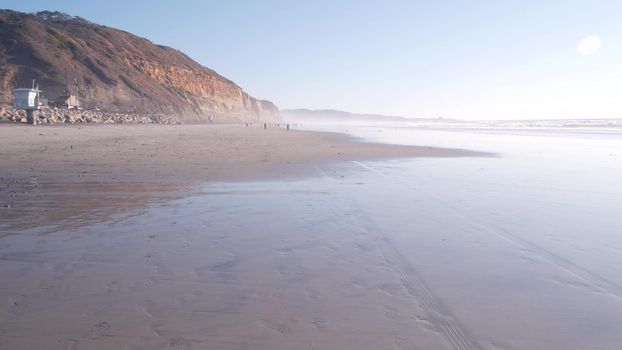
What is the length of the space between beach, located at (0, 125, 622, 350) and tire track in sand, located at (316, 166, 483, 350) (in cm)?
2

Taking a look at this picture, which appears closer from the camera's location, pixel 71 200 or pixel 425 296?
pixel 425 296

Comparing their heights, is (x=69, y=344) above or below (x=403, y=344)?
below

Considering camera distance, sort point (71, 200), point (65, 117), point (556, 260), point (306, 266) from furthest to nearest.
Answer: point (65, 117)
point (71, 200)
point (556, 260)
point (306, 266)

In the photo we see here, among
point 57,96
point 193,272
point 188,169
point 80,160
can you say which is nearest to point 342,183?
point 188,169

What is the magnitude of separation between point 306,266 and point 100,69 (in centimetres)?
6710

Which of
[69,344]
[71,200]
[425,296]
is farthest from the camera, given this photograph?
[71,200]

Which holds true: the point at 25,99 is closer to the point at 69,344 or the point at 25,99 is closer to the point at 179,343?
the point at 69,344

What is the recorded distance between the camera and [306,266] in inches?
202

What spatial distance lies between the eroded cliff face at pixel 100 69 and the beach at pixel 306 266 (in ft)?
166

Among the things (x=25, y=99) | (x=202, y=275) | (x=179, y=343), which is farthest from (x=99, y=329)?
(x=25, y=99)

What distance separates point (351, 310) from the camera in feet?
12.9

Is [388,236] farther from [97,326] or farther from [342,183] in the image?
[342,183]

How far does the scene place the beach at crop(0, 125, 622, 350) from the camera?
3492 mm

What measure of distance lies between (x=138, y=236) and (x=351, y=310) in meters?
3.75
